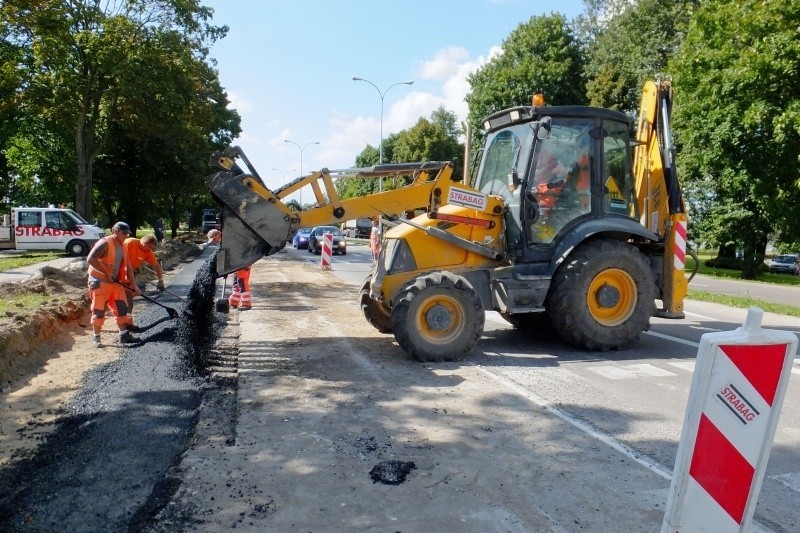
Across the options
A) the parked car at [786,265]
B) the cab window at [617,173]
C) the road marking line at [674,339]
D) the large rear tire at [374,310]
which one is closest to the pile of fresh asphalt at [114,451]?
the large rear tire at [374,310]

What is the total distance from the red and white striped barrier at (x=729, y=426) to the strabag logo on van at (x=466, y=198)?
5.29 metres

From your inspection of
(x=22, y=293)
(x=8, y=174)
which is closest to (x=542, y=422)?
(x=22, y=293)

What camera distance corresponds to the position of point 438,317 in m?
7.30

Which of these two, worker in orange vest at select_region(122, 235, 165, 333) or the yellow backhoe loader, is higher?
the yellow backhoe loader

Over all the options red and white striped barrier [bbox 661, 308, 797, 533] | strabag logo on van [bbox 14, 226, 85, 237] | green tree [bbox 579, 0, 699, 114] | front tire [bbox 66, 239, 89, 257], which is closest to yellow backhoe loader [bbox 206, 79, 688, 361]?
red and white striped barrier [bbox 661, 308, 797, 533]

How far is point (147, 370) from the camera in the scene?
6.89 meters

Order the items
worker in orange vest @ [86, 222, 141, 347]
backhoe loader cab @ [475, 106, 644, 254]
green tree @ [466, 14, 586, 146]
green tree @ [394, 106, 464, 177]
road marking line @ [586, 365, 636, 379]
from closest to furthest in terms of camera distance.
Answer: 1. road marking line @ [586, 365, 636, 379]
2. backhoe loader cab @ [475, 106, 644, 254]
3. worker in orange vest @ [86, 222, 141, 347]
4. green tree @ [466, 14, 586, 146]
5. green tree @ [394, 106, 464, 177]

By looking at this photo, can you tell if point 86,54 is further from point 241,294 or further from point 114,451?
point 114,451

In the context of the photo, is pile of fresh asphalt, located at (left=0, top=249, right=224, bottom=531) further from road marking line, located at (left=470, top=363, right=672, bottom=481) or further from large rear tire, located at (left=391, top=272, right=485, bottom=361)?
road marking line, located at (left=470, top=363, right=672, bottom=481)

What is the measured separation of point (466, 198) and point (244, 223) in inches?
105

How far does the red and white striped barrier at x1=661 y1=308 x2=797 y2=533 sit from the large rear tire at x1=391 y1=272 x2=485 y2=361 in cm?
480

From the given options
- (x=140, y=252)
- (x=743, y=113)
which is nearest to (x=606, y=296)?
(x=140, y=252)

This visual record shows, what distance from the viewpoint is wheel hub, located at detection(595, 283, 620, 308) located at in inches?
311

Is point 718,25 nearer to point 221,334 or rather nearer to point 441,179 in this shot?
point 441,179
